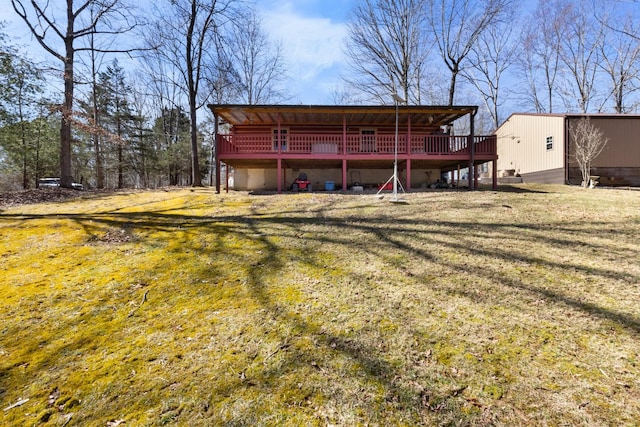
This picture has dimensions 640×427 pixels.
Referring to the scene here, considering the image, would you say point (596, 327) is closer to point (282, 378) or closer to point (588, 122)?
point (282, 378)

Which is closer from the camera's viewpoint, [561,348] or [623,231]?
[561,348]

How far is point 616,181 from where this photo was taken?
16.3 meters

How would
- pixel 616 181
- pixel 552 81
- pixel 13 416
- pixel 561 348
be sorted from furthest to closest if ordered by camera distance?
pixel 552 81 → pixel 616 181 → pixel 561 348 → pixel 13 416

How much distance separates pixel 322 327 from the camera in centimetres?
290

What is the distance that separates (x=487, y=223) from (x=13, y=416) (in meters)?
7.29

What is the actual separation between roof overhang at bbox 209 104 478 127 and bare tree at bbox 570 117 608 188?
20.6 ft

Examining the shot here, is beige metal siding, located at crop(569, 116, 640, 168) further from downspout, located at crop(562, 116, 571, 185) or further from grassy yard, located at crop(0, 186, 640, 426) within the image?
grassy yard, located at crop(0, 186, 640, 426)

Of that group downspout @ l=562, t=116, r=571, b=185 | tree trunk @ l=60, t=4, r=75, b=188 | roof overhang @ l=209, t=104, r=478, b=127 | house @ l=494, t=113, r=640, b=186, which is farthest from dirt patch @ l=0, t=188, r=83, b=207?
house @ l=494, t=113, r=640, b=186

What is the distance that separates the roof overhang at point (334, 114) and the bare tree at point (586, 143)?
6277 millimetres

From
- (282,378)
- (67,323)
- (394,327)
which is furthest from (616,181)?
(67,323)

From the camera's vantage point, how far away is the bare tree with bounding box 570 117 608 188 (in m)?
14.2

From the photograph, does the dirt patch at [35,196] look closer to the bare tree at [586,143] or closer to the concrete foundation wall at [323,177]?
the concrete foundation wall at [323,177]

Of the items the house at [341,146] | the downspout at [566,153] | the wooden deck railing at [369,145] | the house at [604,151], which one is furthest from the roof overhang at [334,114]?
the house at [604,151]

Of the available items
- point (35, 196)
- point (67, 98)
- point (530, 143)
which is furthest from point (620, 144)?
point (35, 196)
